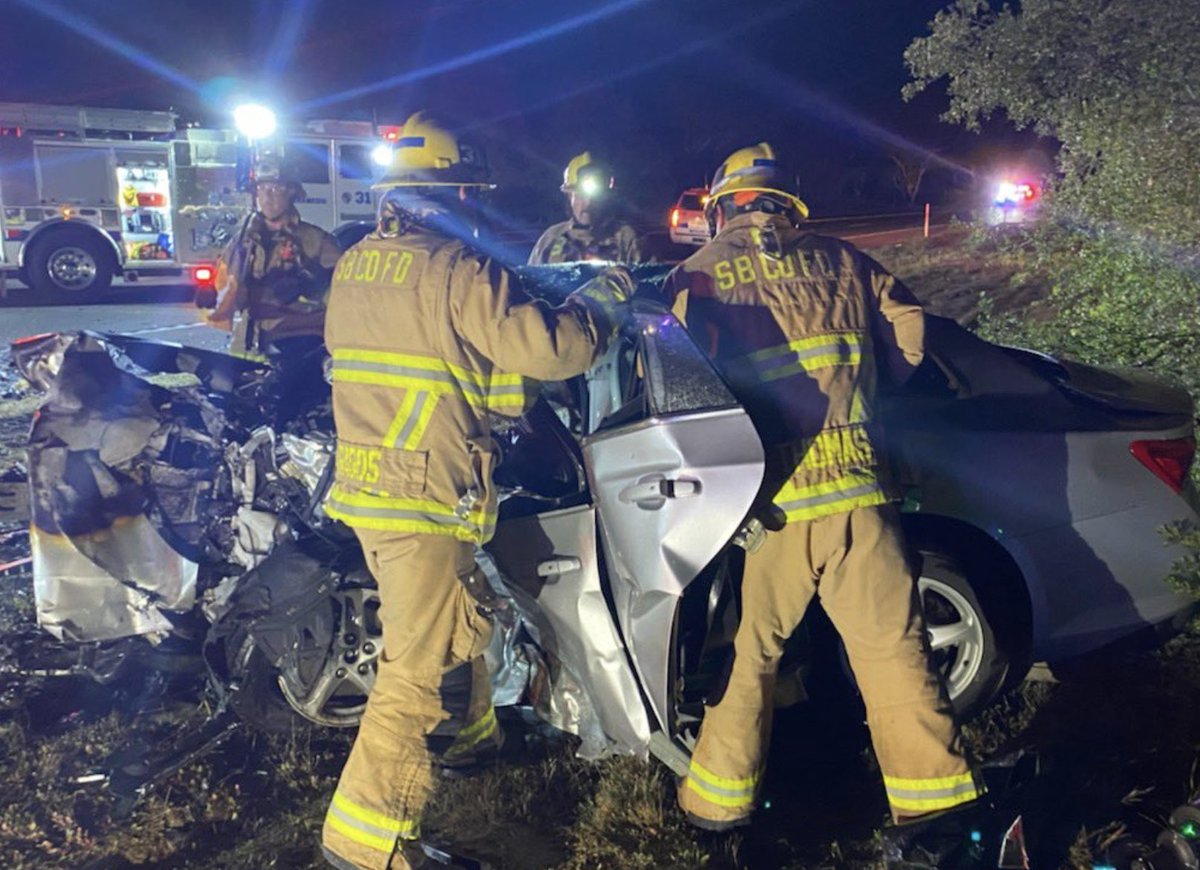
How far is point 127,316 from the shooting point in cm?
1314

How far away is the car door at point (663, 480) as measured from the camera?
2699 millimetres

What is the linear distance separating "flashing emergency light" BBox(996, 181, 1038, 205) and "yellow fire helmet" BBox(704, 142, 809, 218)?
955 centimetres

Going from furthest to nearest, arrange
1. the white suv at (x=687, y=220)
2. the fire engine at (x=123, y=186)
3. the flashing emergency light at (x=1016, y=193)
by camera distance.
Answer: the white suv at (x=687, y=220), the fire engine at (x=123, y=186), the flashing emergency light at (x=1016, y=193)

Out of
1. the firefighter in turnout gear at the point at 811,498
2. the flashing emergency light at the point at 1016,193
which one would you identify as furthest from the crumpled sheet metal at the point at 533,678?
the flashing emergency light at the point at 1016,193

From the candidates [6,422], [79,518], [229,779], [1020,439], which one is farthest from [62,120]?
[1020,439]

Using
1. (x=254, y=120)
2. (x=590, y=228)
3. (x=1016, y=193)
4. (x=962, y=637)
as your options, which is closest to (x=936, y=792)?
(x=962, y=637)

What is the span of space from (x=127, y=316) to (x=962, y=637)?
39.2 ft

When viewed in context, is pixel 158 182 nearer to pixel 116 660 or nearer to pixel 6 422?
pixel 6 422

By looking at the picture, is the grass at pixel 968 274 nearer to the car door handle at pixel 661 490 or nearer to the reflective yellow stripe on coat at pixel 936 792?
the reflective yellow stripe on coat at pixel 936 792

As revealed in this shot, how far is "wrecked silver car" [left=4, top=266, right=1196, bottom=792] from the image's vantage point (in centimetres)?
285

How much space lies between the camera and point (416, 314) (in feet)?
9.20

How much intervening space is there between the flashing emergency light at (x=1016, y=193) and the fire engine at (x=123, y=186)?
7652 millimetres

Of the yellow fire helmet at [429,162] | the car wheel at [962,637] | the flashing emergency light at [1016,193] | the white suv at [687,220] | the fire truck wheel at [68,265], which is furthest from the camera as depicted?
the white suv at [687,220]

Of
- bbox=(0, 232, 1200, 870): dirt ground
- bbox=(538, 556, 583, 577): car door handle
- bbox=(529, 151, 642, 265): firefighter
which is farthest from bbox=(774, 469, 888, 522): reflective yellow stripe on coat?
bbox=(529, 151, 642, 265): firefighter
